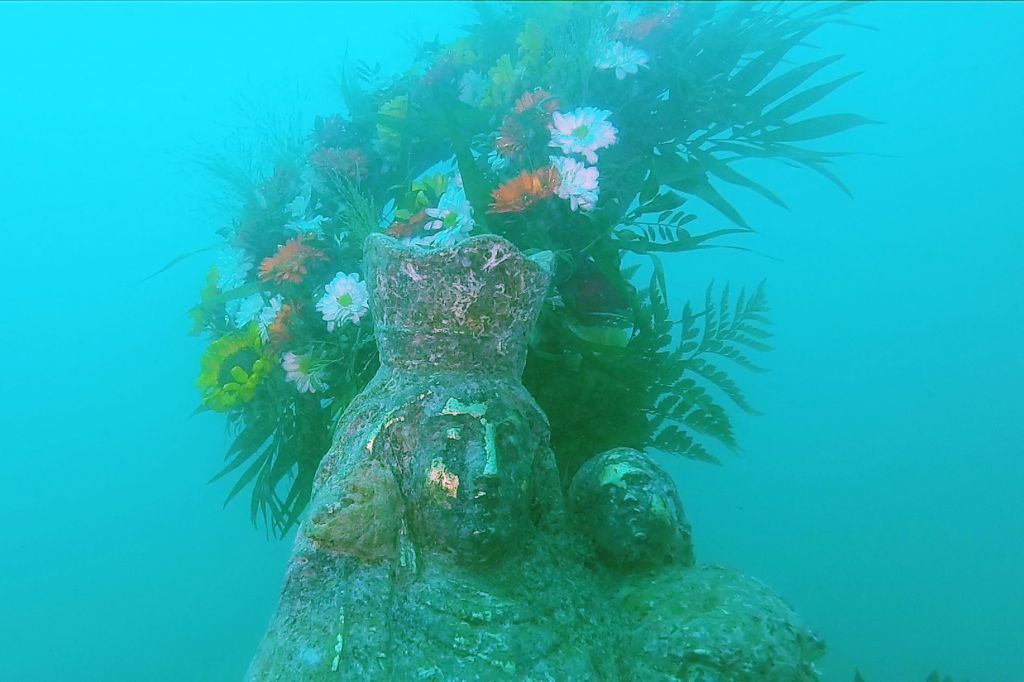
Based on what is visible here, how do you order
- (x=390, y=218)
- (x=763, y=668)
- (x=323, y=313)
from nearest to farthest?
(x=763, y=668) < (x=323, y=313) < (x=390, y=218)

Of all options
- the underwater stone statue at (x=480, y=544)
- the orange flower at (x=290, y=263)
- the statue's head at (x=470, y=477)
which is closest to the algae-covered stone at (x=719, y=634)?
the underwater stone statue at (x=480, y=544)

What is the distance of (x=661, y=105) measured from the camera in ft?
8.39

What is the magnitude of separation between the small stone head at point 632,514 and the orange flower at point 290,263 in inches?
55.4

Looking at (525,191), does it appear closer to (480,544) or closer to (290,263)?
(290,263)

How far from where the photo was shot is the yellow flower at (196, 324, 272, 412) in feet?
8.30

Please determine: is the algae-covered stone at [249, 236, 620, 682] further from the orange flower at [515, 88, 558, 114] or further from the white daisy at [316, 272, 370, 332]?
the orange flower at [515, 88, 558, 114]

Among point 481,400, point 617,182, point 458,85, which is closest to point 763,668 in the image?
point 481,400

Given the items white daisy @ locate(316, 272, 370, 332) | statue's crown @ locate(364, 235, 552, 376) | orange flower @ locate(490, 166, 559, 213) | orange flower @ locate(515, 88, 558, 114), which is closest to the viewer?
statue's crown @ locate(364, 235, 552, 376)

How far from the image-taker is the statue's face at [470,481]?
1489mm

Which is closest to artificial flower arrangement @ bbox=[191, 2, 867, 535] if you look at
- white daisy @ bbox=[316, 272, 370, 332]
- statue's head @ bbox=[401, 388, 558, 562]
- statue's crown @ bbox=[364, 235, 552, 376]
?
white daisy @ bbox=[316, 272, 370, 332]

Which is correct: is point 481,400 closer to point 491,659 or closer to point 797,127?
point 491,659

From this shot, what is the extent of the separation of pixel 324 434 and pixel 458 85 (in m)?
1.64

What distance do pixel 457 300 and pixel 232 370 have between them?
1.34m

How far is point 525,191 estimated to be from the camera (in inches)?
85.6
